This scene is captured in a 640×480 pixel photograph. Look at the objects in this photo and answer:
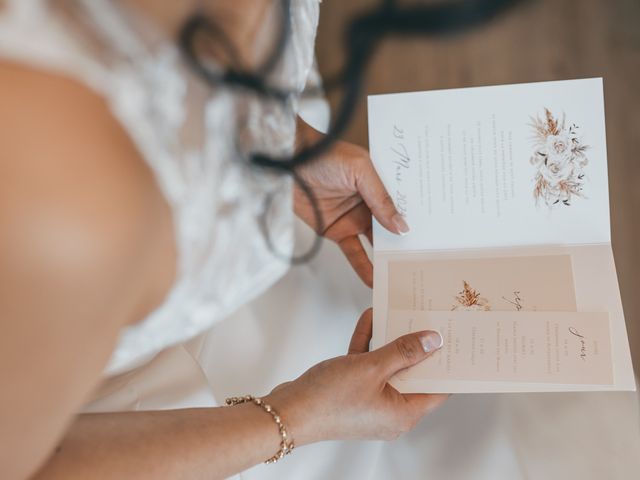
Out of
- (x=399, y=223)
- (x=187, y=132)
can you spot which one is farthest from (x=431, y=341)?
(x=187, y=132)

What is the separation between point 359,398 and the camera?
877mm

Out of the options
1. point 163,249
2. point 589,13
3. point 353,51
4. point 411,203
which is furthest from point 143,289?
point 589,13

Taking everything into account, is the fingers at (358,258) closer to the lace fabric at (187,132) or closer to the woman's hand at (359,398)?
the woman's hand at (359,398)

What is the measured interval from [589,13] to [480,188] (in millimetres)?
1040

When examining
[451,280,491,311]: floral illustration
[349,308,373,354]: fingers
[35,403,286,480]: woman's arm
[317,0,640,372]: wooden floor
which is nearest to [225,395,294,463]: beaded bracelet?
[35,403,286,480]: woman's arm

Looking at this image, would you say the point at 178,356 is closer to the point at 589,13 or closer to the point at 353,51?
the point at 353,51

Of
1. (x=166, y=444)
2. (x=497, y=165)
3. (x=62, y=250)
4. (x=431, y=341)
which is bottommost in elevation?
(x=166, y=444)

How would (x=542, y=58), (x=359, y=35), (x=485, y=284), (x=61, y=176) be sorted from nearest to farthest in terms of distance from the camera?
(x=61, y=176), (x=359, y=35), (x=485, y=284), (x=542, y=58)

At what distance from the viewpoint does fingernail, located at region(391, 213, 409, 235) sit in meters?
0.97

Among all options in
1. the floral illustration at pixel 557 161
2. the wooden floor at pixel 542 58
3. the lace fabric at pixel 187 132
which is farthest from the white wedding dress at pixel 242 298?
the wooden floor at pixel 542 58

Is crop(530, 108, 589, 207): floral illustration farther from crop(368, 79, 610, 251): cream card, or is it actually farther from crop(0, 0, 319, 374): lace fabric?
crop(0, 0, 319, 374): lace fabric

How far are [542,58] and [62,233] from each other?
5.07ft

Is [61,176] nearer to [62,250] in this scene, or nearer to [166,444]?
[62,250]

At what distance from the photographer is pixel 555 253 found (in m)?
0.93
